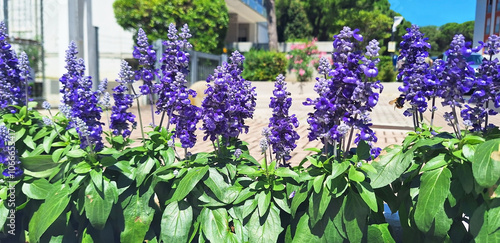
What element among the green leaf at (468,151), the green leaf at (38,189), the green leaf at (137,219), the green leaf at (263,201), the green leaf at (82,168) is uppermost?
the green leaf at (468,151)

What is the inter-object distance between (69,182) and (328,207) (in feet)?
4.39

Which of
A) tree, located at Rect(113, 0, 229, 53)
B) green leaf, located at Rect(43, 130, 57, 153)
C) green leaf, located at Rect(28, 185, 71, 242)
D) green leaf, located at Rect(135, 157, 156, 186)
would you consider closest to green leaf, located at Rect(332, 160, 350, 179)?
green leaf, located at Rect(135, 157, 156, 186)

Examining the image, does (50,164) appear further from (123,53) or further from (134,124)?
(123,53)

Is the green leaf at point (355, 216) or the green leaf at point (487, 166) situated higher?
the green leaf at point (487, 166)

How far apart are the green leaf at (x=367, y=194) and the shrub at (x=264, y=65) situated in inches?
543

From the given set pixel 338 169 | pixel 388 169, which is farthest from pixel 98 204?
pixel 388 169

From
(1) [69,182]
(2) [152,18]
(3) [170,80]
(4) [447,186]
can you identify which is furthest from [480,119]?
(2) [152,18]

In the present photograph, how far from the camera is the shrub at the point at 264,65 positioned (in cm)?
1534

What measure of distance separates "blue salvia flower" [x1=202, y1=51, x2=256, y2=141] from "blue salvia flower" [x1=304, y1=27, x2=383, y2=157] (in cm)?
44

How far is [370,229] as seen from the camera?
1797mm

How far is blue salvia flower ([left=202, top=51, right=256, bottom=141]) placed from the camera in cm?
197

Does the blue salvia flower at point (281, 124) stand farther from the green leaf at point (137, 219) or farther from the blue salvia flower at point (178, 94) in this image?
the green leaf at point (137, 219)

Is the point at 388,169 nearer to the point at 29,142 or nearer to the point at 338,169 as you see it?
the point at 338,169

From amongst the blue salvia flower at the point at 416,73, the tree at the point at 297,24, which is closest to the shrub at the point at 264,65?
the blue salvia flower at the point at 416,73
